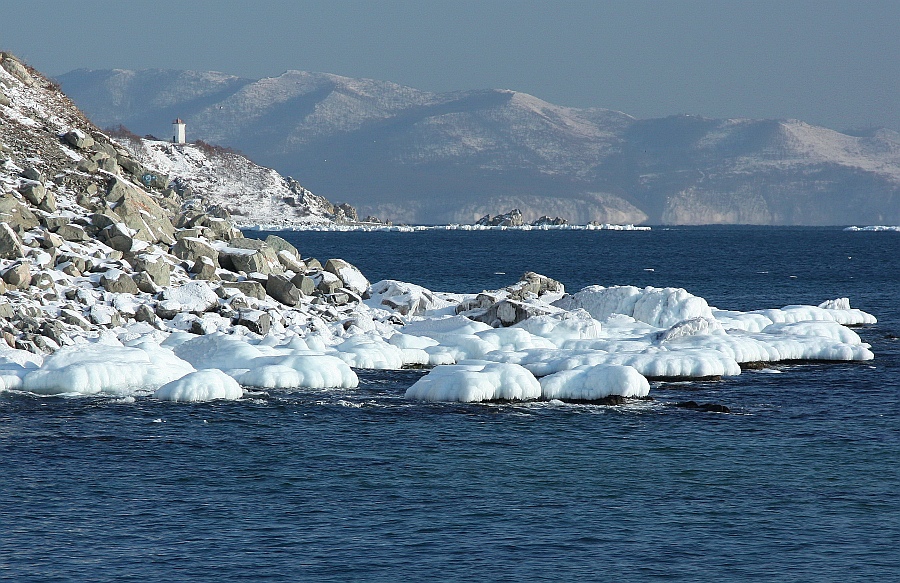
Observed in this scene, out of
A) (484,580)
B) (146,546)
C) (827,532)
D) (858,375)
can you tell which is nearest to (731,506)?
(827,532)

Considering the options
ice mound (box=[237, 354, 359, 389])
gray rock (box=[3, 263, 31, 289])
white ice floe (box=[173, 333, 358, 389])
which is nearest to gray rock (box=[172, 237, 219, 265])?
gray rock (box=[3, 263, 31, 289])

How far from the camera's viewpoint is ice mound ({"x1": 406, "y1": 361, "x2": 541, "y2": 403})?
37844mm

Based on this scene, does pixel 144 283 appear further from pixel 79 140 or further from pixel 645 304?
pixel 645 304

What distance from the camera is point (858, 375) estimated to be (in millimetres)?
45438

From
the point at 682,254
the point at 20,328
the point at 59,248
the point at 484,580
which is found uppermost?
the point at 682,254

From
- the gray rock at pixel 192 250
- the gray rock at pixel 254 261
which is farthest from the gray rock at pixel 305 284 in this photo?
the gray rock at pixel 192 250

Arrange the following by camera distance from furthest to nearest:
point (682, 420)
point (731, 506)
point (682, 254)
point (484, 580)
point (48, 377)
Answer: point (682, 254) → point (48, 377) → point (682, 420) → point (731, 506) → point (484, 580)

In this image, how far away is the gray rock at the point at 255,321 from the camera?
4831 centimetres

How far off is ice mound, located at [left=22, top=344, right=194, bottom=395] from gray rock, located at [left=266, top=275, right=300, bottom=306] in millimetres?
13410

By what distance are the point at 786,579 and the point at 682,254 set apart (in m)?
159

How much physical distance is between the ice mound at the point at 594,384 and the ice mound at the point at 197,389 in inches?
437

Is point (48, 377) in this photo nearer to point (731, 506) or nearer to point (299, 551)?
point (299, 551)

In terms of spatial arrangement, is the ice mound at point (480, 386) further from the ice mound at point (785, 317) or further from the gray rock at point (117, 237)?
the gray rock at point (117, 237)

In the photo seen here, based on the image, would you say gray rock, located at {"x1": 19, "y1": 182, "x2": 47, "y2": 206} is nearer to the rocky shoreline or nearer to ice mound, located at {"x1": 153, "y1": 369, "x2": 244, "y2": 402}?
the rocky shoreline
